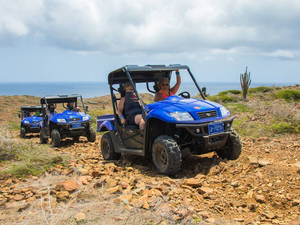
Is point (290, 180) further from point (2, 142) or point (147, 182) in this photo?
point (2, 142)

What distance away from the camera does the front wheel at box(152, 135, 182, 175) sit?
5129mm

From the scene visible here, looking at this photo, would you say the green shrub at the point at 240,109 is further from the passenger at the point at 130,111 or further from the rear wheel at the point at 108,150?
the passenger at the point at 130,111

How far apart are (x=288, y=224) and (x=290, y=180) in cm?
148

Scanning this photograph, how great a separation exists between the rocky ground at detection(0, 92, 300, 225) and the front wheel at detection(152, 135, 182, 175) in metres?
0.15

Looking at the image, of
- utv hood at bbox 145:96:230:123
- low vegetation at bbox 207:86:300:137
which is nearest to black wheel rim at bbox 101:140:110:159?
utv hood at bbox 145:96:230:123

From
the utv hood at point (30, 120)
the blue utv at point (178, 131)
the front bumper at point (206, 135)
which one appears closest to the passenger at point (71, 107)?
the utv hood at point (30, 120)

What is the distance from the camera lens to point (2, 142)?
684 centimetres

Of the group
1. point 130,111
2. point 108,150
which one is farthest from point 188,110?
point 108,150

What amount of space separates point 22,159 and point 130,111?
2419mm

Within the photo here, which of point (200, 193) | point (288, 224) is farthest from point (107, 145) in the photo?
point (288, 224)

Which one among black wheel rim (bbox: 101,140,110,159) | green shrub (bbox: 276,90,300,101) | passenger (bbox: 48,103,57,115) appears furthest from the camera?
green shrub (bbox: 276,90,300,101)

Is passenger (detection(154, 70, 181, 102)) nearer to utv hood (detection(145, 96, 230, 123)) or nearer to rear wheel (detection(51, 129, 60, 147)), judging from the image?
utv hood (detection(145, 96, 230, 123))

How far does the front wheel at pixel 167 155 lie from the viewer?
5.13 meters

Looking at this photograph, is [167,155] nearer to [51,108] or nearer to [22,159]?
[22,159]
